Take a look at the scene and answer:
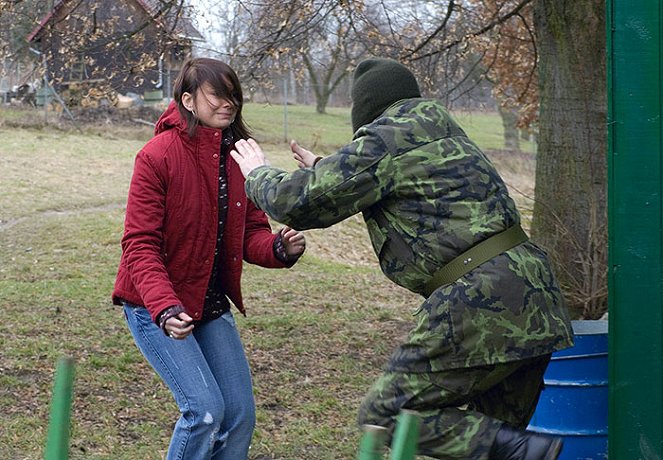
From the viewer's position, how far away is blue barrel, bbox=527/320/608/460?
433 cm

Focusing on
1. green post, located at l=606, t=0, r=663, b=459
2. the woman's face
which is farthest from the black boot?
the woman's face

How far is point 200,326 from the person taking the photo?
150 inches

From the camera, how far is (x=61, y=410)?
164 centimetres

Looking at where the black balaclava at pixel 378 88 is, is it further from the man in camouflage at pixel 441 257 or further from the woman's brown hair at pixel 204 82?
the woman's brown hair at pixel 204 82

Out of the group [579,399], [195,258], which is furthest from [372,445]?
[579,399]

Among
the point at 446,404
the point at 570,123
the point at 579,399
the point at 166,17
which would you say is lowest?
the point at 579,399

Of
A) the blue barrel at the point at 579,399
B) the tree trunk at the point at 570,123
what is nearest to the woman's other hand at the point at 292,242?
the blue barrel at the point at 579,399

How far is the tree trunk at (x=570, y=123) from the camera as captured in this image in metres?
6.41

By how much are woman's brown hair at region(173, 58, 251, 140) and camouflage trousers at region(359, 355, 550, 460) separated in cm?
121

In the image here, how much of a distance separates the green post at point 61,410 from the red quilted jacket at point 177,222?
181 cm

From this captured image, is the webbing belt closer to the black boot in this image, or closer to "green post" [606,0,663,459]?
the black boot

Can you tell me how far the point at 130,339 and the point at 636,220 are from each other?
457 cm

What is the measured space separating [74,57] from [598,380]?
5869mm

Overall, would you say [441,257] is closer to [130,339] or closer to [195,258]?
[195,258]
